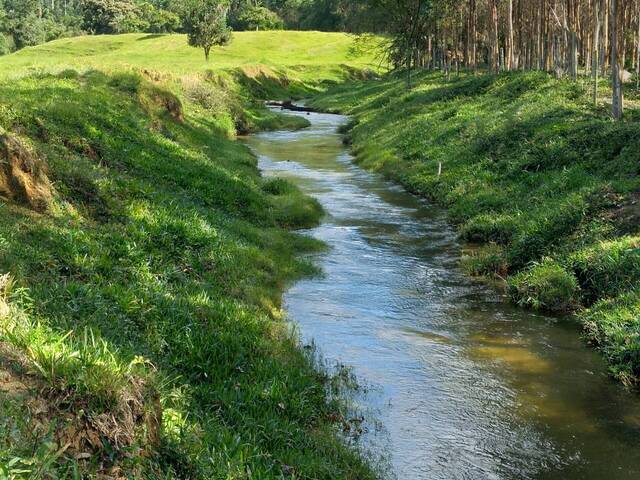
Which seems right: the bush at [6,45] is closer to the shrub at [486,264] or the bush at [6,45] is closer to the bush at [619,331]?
the shrub at [486,264]

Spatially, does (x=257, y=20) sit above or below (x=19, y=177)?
above

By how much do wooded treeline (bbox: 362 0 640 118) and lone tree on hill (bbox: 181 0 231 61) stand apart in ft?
75.0

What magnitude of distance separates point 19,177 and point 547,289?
367 inches

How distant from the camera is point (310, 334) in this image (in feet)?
33.8

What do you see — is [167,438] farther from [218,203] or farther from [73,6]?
[73,6]

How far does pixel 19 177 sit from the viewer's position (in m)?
10.1

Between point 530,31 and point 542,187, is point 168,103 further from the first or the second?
point 530,31

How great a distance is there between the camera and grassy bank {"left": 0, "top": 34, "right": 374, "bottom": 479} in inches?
190

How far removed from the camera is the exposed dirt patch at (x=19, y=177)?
33.0 feet

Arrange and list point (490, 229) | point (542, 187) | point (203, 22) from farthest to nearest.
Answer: point (203, 22)
point (542, 187)
point (490, 229)

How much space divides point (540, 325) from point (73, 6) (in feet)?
613

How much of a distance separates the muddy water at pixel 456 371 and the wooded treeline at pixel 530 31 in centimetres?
1112

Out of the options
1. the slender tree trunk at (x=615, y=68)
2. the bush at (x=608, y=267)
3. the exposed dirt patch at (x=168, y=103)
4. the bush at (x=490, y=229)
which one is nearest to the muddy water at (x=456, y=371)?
the bush at (x=490, y=229)

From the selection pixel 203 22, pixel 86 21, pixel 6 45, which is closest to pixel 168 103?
pixel 203 22
